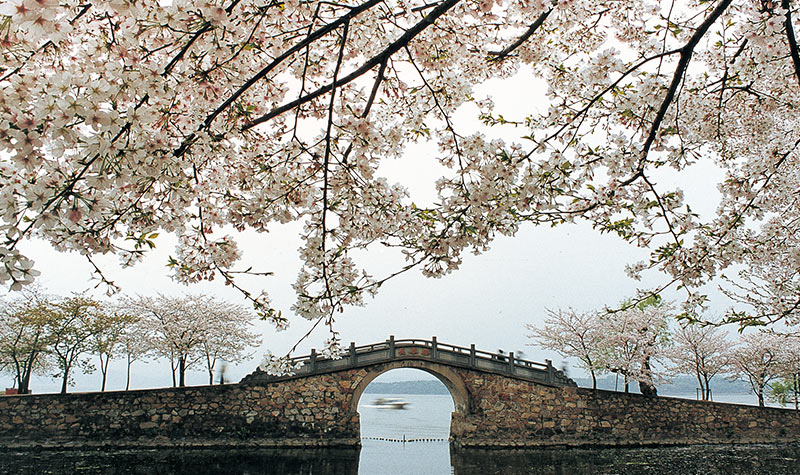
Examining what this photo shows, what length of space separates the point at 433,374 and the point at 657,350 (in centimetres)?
1246

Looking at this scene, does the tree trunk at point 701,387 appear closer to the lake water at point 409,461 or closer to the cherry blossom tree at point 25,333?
the lake water at point 409,461

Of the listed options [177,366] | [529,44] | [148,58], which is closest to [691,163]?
[529,44]

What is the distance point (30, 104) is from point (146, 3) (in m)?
0.54

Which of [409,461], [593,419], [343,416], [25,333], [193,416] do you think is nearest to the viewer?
[409,461]

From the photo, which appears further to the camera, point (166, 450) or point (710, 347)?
point (710, 347)

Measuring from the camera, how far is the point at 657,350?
23.1m

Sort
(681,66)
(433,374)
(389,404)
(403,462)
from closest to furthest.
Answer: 1. (681,66)
2. (403,462)
3. (433,374)
4. (389,404)

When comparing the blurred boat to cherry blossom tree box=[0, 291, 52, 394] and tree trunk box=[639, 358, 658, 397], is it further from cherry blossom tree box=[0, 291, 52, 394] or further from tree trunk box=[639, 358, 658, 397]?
cherry blossom tree box=[0, 291, 52, 394]

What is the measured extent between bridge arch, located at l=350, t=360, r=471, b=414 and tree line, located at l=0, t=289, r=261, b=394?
10224 mm

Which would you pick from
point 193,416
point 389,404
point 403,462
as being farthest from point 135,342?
point 389,404

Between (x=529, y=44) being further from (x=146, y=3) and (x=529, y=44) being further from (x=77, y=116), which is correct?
(x=77, y=116)

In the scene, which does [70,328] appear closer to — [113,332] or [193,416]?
[113,332]

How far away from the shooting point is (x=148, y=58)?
1.97m

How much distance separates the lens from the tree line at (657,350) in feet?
73.2
